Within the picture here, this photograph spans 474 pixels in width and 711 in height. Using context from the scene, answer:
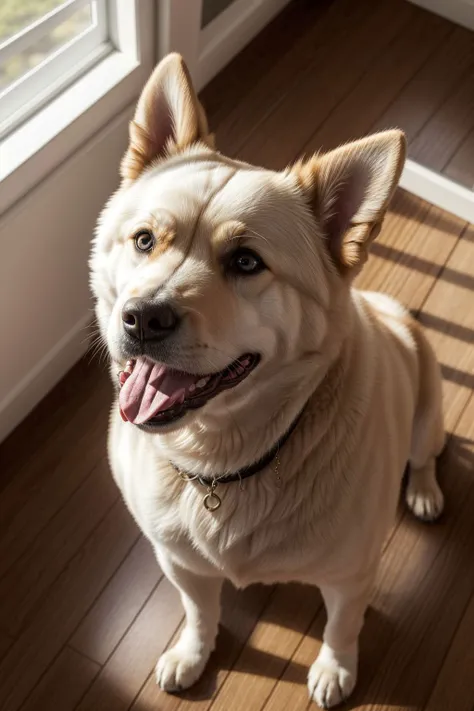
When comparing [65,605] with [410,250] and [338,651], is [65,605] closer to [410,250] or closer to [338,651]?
[338,651]

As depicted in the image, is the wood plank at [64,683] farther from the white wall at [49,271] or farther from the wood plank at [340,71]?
the wood plank at [340,71]

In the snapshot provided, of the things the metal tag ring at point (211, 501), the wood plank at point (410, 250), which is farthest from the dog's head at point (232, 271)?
the wood plank at point (410, 250)

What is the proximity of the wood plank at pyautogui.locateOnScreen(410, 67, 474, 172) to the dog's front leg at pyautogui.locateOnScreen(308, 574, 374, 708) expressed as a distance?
5.05ft

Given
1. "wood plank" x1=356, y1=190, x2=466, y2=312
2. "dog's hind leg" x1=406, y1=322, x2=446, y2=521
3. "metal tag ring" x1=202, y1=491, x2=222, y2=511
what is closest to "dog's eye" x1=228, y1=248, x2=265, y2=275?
"metal tag ring" x1=202, y1=491, x2=222, y2=511

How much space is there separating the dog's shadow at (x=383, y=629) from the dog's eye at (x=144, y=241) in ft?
3.30

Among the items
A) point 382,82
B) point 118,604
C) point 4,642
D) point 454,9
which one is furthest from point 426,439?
point 454,9

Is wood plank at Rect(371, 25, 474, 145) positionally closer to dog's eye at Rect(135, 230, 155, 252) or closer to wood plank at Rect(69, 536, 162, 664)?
wood plank at Rect(69, 536, 162, 664)

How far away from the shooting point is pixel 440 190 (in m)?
2.59

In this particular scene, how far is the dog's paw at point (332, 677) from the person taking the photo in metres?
1.82

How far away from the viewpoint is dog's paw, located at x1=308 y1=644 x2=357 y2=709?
1816mm

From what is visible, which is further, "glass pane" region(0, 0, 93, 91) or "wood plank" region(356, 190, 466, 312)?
"wood plank" region(356, 190, 466, 312)

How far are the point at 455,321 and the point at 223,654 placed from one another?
1.12 metres

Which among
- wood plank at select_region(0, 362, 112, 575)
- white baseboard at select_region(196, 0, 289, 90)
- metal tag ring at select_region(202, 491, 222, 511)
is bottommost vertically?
wood plank at select_region(0, 362, 112, 575)

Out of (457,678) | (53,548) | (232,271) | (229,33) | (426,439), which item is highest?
(232,271)
